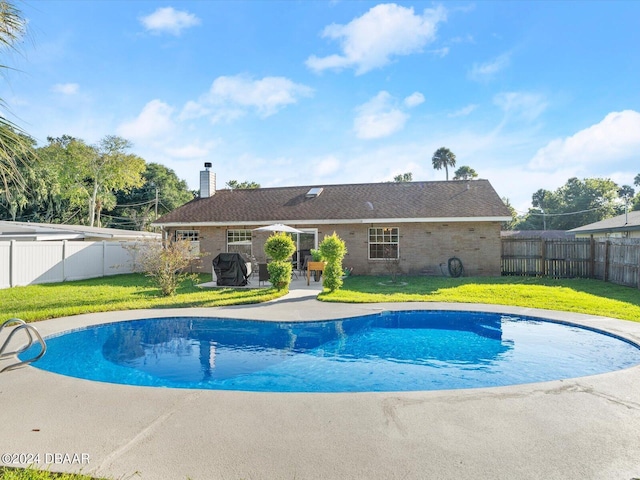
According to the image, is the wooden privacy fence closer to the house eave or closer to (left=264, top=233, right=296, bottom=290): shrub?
the house eave

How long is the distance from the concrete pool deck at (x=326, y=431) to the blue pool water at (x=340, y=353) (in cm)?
105

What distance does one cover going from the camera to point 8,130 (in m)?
2.75

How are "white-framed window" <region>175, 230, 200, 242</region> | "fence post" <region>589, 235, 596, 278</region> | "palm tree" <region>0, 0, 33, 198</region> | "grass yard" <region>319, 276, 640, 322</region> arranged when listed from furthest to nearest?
"white-framed window" <region>175, 230, 200, 242</region> < "fence post" <region>589, 235, 596, 278</region> < "grass yard" <region>319, 276, 640, 322</region> < "palm tree" <region>0, 0, 33, 198</region>

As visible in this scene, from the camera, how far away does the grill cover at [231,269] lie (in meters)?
14.0

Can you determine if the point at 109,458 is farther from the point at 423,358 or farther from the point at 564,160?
the point at 564,160

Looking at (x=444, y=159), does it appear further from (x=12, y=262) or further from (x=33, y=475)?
(x=33, y=475)

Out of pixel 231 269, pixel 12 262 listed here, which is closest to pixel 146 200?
pixel 12 262

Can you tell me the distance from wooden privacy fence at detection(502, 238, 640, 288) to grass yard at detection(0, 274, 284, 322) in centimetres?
1143

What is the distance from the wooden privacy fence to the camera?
1447 centimetres

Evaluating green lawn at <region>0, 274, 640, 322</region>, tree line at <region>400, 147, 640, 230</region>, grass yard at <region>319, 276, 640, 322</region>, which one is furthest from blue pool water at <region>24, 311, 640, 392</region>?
tree line at <region>400, 147, 640, 230</region>

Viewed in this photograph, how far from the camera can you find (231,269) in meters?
14.0

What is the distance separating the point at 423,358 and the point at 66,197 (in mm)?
42223

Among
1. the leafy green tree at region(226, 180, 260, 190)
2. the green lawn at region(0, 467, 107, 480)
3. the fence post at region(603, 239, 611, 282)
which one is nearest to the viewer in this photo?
the green lawn at region(0, 467, 107, 480)

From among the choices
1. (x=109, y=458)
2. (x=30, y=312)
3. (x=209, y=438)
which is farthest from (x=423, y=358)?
(x=30, y=312)
